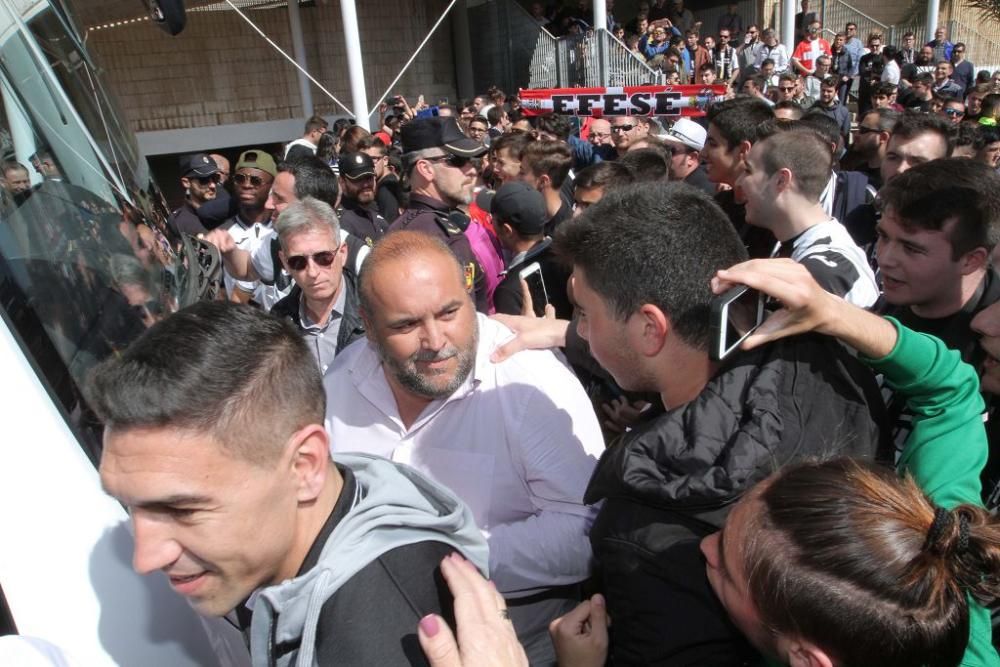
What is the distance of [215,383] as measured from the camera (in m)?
1.22

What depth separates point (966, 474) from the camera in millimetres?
1544

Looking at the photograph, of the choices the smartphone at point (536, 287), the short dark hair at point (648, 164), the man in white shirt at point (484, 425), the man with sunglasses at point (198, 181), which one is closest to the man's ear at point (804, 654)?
the man in white shirt at point (484, 425)

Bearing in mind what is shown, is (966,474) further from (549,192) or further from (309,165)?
(309,165)

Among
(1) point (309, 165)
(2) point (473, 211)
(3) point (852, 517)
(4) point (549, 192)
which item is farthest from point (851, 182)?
(3) point (852, 517)

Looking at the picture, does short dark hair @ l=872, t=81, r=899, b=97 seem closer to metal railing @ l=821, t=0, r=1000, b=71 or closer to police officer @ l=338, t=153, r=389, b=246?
police officer @ l=338, t=153, r=389, b=246

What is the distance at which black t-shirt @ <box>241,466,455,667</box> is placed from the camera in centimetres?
112

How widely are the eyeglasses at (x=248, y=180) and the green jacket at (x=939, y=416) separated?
4368mm

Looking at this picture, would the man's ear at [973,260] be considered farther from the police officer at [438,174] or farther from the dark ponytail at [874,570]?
the police officer at [438,174]

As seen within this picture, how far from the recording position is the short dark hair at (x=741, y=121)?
4.54m

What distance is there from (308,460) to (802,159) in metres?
2.57

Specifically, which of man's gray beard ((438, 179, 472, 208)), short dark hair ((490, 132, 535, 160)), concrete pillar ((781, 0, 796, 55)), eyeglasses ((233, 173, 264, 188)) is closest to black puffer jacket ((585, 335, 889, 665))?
man's gray beard ((438, 179, 472, 208))

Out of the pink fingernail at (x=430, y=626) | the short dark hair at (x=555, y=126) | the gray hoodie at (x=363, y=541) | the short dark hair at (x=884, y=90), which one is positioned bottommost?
the pink fingernail at (x=430, y=626)

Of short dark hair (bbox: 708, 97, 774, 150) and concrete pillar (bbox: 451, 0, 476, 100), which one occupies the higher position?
concrete pillar (bbox: 451, 0, 476, 100)

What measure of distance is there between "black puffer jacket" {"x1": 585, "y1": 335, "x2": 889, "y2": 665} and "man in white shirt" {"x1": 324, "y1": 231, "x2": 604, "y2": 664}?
520 millimetres
